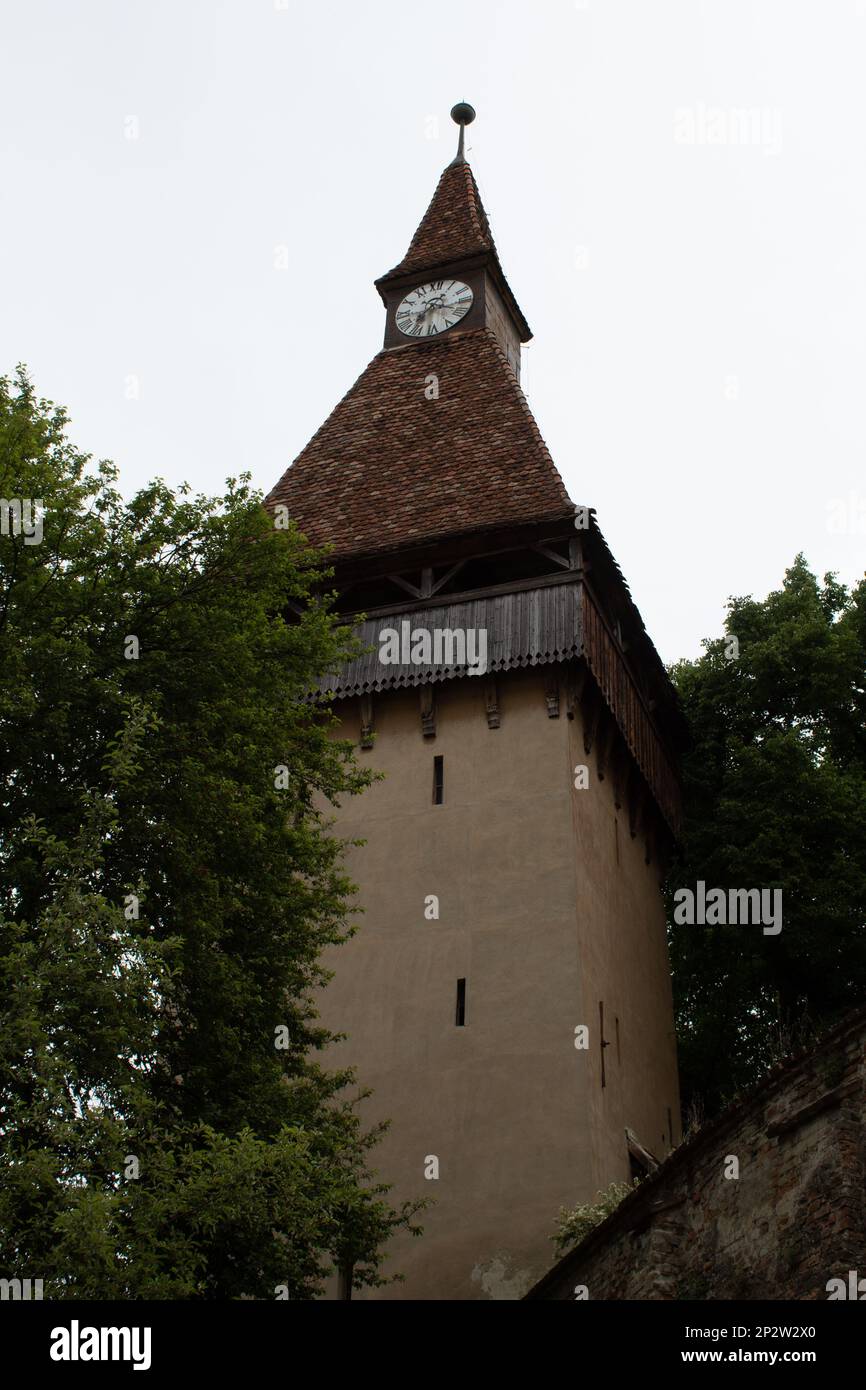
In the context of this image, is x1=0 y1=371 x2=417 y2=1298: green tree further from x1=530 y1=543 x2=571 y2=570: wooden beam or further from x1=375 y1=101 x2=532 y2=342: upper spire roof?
x1=375 y1=101 x2=532 y2=342: upper spire roof

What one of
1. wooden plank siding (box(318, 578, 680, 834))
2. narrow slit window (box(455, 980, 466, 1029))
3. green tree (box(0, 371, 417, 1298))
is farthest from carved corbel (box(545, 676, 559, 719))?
green tree (box(0, 371, 417, 1298))

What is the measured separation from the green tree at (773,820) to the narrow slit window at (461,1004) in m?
5.13

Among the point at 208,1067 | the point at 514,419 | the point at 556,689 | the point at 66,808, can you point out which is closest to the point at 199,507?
the point at 66,808

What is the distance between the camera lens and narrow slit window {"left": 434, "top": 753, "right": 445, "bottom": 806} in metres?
20.0

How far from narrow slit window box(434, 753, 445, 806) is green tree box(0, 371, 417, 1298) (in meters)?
4.72

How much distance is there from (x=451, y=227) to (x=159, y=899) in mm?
21172

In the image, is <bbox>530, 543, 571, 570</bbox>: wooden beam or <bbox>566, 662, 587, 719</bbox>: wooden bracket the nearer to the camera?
<bbox>566, 662, 587, 719</bbox>: wooden bracket

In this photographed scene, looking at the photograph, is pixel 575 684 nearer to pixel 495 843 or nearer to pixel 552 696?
pixel 552 696

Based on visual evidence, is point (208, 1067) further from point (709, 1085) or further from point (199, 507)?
point (709, 1085)

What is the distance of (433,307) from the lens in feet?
94.7

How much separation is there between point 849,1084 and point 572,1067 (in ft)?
24.5

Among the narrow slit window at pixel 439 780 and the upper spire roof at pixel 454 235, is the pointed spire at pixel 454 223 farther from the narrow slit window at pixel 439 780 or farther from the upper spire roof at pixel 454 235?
the narrow slit window at pixel 439 780

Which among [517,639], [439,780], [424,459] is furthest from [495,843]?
[424,459]
